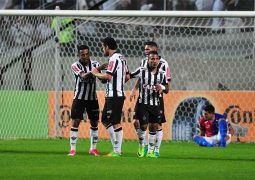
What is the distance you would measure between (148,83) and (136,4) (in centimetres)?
1084

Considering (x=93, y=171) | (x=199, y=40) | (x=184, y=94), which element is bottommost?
(x=93, y=171)

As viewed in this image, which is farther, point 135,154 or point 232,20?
point 232,20

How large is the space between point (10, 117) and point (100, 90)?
7.09 feet

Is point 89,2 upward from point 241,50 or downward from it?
upward

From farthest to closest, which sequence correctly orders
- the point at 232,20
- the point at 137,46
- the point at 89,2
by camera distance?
1. the point at 89,2
2. the point at 232,20
3. the point at 137,46

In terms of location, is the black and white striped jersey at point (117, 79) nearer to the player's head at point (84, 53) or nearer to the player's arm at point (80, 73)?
the player's arm at point (80, 73)

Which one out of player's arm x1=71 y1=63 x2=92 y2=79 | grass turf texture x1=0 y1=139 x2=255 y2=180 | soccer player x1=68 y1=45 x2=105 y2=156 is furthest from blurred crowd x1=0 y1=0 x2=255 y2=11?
player's arm x1=71 y1=63 x2=92 y2=79

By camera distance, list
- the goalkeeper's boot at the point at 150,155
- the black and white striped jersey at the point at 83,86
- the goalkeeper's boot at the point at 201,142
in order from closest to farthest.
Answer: the goalkeeper's boot at the point at 150,155
the black and white striped jersey at the point at 83,86
the goalkeeper's boot at the point at 201,142

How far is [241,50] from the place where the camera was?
21141mm

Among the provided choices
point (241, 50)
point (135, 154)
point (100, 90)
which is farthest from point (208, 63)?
point (135, 154)

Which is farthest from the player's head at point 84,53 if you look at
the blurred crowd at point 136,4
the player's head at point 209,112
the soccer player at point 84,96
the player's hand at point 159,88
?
the blurred crowd at point 136,4

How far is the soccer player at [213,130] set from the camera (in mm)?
18344

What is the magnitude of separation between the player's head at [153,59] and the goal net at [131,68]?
5.41m

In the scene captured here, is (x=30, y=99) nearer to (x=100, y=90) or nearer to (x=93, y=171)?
(x=100, y=90)
